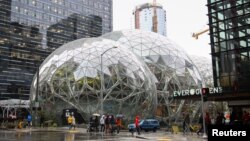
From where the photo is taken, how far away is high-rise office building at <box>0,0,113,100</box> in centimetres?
13012

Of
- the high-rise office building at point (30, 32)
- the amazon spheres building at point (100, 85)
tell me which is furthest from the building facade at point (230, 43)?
the high-rise office building at point (30, 32)

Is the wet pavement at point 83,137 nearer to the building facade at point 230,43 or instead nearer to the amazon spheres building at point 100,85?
the building facade at point 230,43

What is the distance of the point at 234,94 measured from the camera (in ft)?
110

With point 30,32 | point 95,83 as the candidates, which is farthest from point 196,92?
point 30,32

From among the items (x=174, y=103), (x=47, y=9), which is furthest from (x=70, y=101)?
(x=47, y=9)

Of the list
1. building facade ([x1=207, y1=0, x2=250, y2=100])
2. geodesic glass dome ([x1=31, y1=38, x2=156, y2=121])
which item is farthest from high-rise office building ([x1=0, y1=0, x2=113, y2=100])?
building facade ([x1=207, y1=0, x2=250, y2=100])

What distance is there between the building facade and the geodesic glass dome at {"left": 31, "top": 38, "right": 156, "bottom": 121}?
473 inches

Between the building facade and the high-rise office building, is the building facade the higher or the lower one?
the lower one

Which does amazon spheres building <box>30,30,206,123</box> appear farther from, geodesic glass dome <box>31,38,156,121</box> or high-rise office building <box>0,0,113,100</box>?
high-rise office building <box>0,0,113,100</box>

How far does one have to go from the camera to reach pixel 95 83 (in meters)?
44.5

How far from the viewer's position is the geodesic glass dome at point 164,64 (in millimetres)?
55188

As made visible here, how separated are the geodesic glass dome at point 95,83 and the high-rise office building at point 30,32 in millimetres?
85773

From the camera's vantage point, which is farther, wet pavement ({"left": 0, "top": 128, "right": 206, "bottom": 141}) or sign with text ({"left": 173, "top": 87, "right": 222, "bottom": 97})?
sign with text ({"left": 173, "top": 87, "right": 222, "bottom": 97})

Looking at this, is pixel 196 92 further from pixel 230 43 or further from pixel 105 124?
pixel 105 124
